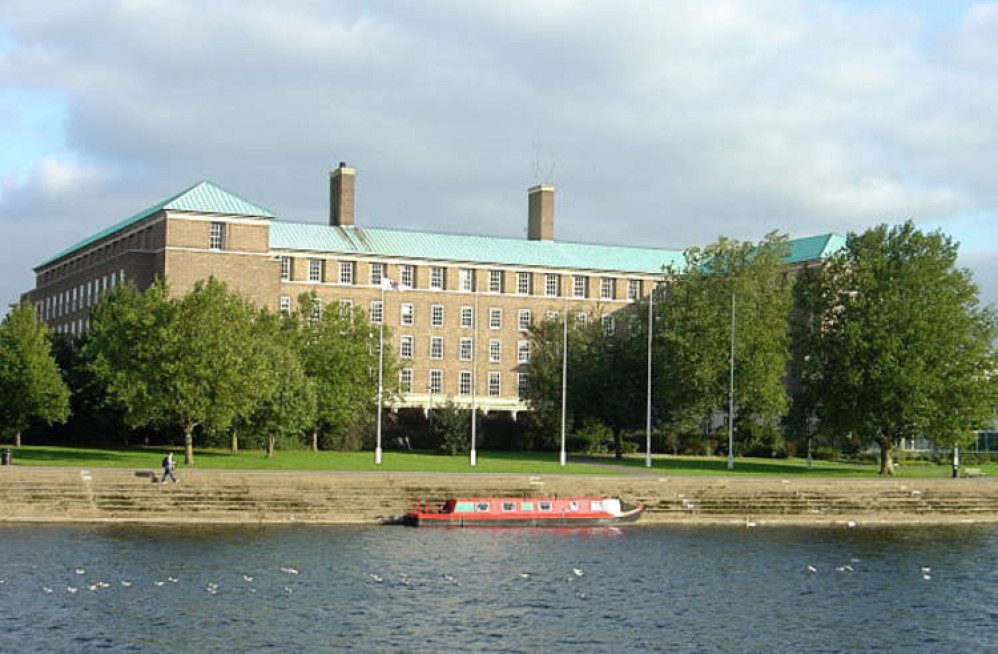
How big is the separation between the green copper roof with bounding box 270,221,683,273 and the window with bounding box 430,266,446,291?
1.20m

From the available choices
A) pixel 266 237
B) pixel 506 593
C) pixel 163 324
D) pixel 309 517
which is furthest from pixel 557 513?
pixel 266 237

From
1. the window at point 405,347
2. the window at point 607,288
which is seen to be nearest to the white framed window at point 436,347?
the window at point 405,347

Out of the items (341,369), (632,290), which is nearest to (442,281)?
(632,290)

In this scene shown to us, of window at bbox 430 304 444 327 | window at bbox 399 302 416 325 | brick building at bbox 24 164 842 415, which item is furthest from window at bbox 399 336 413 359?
window at bbox 430 304 444 327

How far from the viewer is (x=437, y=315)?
128 m

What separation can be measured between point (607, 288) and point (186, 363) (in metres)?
67.0

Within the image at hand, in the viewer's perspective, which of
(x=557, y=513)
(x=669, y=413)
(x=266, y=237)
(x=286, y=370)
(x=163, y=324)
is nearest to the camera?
(x=557, y=513)

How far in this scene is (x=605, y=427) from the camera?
105 meters

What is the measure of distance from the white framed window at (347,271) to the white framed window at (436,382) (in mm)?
12341

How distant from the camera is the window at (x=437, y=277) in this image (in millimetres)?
127750

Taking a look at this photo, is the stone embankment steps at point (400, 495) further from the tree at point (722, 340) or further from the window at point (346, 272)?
the window at point (346, 272)

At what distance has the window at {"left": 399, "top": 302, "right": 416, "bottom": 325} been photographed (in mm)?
126306

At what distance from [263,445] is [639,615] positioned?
187 feet

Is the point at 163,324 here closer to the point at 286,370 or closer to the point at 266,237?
the point at 286,370
